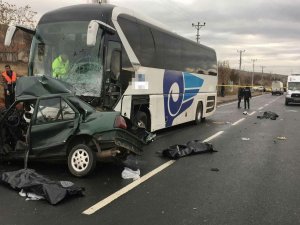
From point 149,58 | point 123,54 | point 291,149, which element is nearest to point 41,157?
point 123,54

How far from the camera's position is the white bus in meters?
9.54

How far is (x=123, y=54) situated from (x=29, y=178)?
4774 mm

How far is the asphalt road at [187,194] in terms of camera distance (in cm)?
537

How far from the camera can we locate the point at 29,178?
21.5 ft

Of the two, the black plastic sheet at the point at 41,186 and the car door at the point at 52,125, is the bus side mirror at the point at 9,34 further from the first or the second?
the black plastic sheet at the point at 41,186

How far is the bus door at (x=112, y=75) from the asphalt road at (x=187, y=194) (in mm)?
1499

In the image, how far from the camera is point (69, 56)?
974 cm

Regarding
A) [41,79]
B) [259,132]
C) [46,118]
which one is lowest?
[259,132]

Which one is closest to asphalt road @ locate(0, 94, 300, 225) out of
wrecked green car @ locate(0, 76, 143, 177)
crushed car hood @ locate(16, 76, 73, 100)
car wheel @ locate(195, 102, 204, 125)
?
wrecked green car @ locate(0, 76, 143, 177)

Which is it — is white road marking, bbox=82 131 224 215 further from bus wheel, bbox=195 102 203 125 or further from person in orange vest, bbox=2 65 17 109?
bus wheel, bbox=195 102 203 125

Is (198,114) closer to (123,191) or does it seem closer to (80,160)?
(80,160)

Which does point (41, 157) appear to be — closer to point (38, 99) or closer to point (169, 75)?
point (38, 99)

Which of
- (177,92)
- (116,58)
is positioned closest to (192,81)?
(177,92)

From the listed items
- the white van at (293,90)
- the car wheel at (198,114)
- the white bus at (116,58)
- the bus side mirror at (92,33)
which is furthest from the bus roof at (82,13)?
the white van at (293,90)
